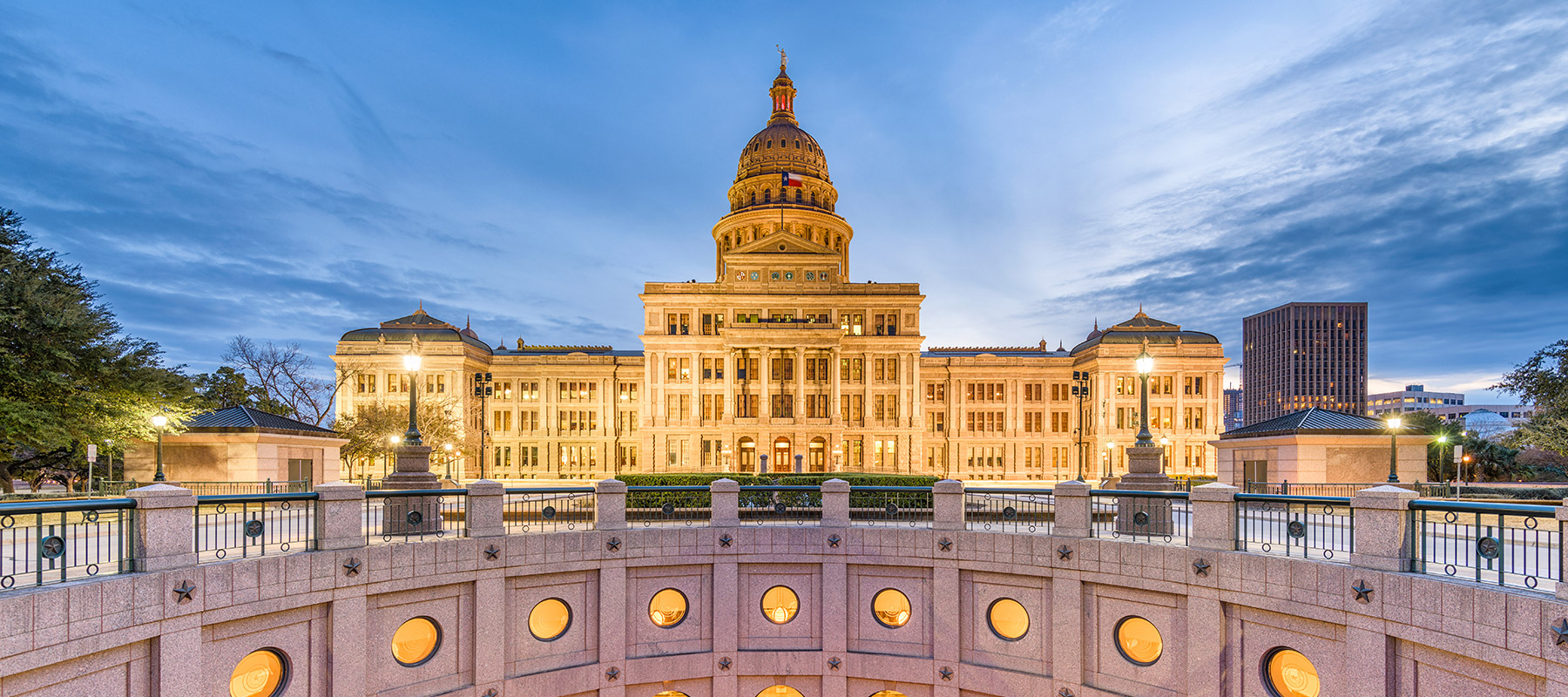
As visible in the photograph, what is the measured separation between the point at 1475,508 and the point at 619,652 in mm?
14529

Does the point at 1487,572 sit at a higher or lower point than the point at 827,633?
higher

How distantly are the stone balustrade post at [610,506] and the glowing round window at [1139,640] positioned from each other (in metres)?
10.3

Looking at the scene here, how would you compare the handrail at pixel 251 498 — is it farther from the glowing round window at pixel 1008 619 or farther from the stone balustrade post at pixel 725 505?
the glowing round window at pixel 1008 619

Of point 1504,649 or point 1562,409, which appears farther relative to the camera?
point 1562,409

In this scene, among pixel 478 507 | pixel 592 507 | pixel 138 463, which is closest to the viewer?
pixel 478 507

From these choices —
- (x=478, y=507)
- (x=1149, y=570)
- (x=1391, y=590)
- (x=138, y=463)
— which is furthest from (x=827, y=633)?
(x=138, y=463)

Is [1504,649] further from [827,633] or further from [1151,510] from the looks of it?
[827,633]

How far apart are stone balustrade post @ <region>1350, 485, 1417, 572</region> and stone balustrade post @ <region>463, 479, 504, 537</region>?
14584 mm

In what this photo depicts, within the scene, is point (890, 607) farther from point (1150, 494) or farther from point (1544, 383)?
point (1544, 383)

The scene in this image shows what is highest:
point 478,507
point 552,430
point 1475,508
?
point 1475,508

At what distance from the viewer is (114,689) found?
875cm

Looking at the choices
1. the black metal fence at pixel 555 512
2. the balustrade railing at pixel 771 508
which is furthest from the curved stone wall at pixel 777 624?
the balustrade railing at pixel 771 508

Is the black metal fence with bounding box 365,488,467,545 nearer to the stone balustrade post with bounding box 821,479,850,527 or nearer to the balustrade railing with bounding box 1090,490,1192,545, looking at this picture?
the stone balustrade post with bounding box 821,479,850,527

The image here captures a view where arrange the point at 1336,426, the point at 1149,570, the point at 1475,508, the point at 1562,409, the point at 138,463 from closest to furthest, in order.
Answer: the point at 1475,508 → the point at 1149,570 → the point at 1336,426 → the point at 138,463 → the point at 1562,409
